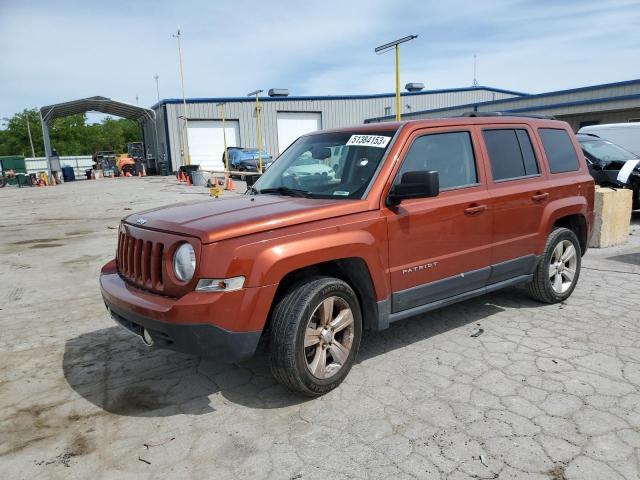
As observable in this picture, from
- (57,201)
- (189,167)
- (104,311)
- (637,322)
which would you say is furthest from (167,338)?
(189,167)

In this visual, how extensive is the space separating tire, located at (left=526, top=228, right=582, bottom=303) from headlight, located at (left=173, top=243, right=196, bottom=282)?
3452 millimetres

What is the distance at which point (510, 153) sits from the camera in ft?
15.0

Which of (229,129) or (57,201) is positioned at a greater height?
(229,129)

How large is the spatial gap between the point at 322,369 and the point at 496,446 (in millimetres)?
1165

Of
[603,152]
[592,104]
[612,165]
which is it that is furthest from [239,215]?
[592,104]

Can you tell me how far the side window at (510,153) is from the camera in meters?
4.41

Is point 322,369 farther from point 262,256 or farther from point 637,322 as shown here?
point 637,322

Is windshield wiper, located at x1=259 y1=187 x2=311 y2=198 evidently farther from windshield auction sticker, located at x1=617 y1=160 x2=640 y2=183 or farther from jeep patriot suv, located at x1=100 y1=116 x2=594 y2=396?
windshield auction sticker, located at x1=617 y1=160 x2=640 y2=183

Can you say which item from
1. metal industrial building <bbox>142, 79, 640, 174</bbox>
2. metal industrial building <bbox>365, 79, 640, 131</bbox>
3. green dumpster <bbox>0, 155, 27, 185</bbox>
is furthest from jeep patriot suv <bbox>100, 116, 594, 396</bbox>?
green dumpster <bbox>0, 155, 27, 185</bbox>

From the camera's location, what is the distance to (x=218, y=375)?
3844 mm

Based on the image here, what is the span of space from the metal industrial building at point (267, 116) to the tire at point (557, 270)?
34.2 meters

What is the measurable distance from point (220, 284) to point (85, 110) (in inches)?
1521

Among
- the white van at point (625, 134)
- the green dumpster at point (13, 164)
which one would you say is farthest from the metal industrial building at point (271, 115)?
the white van at point (625, 134)

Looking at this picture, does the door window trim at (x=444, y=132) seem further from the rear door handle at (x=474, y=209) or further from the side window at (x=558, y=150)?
the side window at (x=558, y=150)
